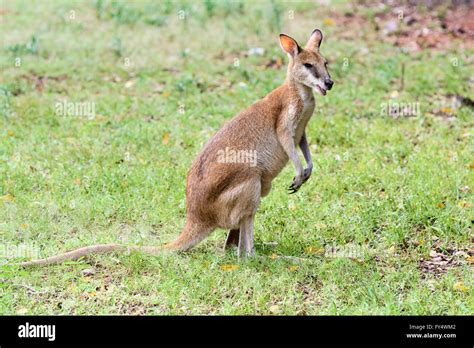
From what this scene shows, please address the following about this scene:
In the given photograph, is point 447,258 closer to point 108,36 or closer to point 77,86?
point 77,86

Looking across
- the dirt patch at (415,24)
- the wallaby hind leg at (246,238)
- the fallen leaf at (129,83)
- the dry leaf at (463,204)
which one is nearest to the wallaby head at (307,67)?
the wallaby hind leg at (246,238)

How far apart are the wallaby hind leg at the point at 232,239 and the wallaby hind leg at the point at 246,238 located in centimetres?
25

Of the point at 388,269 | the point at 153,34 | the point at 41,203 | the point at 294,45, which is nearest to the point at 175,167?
the point at 41,203

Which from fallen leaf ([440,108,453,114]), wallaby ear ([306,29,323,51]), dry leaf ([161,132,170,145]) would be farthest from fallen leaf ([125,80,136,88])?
wallaby ear ([306,29,323,51])

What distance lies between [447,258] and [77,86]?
5.64 meters

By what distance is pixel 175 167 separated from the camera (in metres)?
7.84

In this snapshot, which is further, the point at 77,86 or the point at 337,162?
the point at 77,86

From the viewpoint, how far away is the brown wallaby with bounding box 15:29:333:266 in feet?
19.3

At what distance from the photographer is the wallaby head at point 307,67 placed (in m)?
6.01

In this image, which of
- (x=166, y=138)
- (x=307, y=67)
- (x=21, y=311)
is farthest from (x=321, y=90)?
(x=166, y=138)

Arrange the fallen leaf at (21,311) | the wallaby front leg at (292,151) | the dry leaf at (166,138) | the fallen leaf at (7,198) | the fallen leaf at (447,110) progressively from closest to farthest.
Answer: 1. the fallen leaf at (21,311)
2. the wallaby front leg at (292,151)
3. the fallen leaf at (7,198)
4. the dry leaf at (166,138)
5. the fallen leaf at (447,110)

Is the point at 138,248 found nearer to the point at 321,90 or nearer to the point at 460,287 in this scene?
the point at 321,90

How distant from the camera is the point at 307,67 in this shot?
610 centimetres

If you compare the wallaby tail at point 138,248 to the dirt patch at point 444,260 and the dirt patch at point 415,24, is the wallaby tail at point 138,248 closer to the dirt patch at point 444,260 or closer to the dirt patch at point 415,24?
the dirt patch at point 444,260
